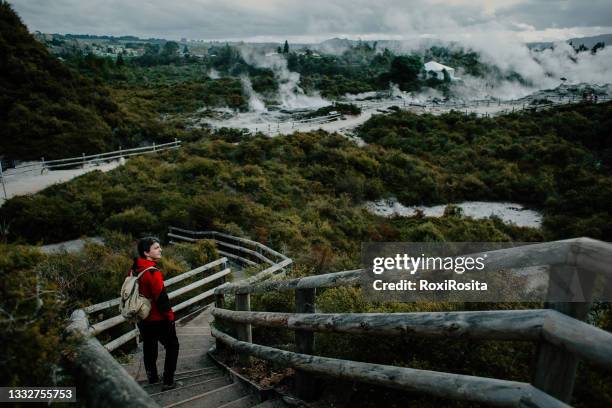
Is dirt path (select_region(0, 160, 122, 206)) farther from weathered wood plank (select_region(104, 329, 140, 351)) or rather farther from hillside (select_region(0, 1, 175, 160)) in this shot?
weathered wood plank (select_region(104, 329, 140, 351))

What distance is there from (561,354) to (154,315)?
150 inches

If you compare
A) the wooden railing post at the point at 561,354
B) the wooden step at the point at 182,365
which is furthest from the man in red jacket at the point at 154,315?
the wooden railing post at the point at 561,354

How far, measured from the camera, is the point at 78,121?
1048 inches

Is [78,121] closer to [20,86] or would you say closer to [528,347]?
[20,86]

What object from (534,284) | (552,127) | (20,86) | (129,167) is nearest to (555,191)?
Answer: (552,127)

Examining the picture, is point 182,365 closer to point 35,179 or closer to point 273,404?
point 273,404

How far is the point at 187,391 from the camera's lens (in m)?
4.39

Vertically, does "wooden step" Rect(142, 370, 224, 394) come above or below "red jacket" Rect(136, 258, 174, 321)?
below

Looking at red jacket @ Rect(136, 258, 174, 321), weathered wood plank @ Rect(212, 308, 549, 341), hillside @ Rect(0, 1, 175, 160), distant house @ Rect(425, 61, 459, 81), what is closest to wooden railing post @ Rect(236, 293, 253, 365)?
red jacket @ Rect(136, 258, 174, 321)

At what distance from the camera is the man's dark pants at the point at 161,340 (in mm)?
4469

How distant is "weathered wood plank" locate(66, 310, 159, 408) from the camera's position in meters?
1.52

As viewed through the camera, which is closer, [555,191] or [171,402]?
[171,402]

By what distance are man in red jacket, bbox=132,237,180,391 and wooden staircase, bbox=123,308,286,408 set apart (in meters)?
0.21

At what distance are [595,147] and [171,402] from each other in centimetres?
3509
